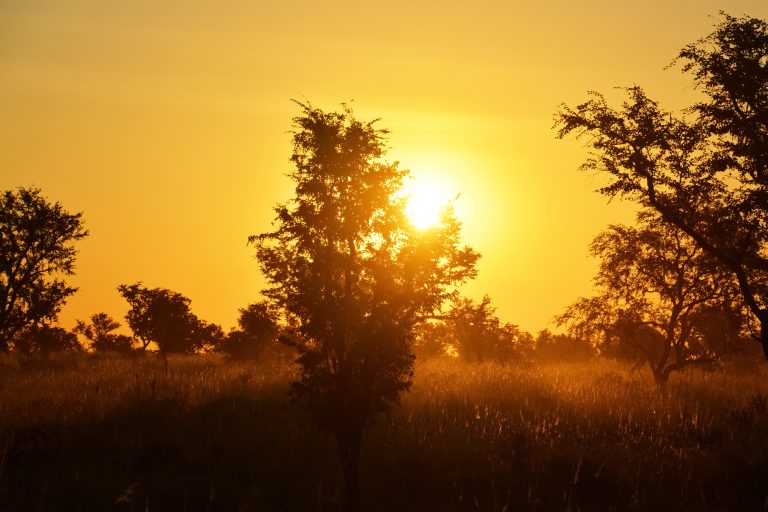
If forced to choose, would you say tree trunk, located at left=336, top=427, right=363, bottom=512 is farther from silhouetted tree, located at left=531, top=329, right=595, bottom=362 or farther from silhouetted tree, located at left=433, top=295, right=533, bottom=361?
silhouetted tree, located at left=531, top=329, right=595, bottom=362

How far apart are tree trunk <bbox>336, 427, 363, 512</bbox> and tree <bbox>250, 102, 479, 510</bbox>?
2 centimetres

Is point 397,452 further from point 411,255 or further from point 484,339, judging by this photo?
point 484,339

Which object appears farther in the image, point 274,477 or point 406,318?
point 274,477

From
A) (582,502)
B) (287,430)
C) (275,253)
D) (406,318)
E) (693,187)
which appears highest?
(693,187)

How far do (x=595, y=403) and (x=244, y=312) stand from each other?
26.3 m

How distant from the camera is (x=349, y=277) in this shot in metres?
12.0

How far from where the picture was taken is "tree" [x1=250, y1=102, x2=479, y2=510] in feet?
36.9

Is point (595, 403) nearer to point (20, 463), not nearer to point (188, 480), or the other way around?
point (188, 480)

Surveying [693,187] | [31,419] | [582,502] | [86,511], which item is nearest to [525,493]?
[582,502]

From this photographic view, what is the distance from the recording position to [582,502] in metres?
12.2

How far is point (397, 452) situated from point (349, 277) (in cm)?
441

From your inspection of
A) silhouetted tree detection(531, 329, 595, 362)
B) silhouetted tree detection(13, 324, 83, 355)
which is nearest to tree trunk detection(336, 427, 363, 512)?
silhouetted tree detection(13, 324, 83, 355)

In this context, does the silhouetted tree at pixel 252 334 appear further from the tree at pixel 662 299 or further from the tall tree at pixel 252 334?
the tree at pixel 662 299

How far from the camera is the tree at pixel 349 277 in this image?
11234mm
